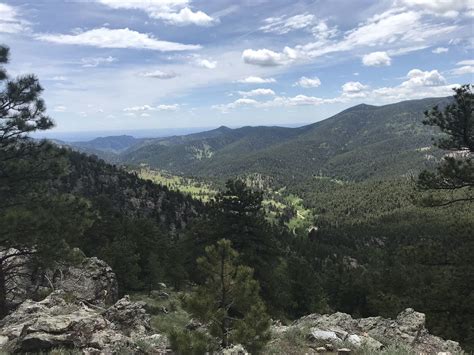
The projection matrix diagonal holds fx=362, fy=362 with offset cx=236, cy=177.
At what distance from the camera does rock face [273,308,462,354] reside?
13.1 metres

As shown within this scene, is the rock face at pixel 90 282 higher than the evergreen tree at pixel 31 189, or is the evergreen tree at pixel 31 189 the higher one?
the evergreen tree at pixel 31 189

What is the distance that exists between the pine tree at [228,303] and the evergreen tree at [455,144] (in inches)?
539

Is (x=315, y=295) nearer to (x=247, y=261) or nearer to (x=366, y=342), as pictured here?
(x=247, y=261)

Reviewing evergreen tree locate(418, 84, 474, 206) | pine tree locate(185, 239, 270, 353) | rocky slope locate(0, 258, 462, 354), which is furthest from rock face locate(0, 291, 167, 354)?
evergreen tree locate(418, 84, 474, 206)

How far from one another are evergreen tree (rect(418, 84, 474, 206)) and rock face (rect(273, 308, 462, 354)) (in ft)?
26.0

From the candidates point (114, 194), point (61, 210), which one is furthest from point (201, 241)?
point (114, 194)

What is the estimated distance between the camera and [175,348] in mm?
10055

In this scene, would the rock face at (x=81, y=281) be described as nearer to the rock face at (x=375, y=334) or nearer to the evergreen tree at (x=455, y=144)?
the rock face at (x=375, y=334)

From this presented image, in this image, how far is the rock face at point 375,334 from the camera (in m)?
13.1

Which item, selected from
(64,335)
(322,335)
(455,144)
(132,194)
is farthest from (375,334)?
(132,194)

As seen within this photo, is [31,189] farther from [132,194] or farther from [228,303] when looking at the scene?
[132,194]

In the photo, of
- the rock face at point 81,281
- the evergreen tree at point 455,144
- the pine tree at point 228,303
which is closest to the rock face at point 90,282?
the rock face at point 81,281

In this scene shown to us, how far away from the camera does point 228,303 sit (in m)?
12.6

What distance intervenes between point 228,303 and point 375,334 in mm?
6680
